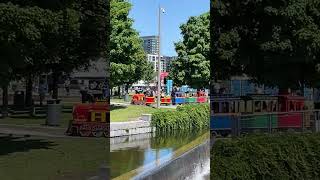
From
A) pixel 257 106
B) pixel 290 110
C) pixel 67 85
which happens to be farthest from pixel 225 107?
pixel 67 85

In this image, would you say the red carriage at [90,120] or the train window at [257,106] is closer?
the red carriage at [90,120]

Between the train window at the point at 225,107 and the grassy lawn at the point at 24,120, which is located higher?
the train window at the point at 225,107

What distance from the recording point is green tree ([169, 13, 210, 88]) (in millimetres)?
5621

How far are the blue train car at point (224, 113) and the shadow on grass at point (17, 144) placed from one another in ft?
7.26

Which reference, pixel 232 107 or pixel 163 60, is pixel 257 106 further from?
pixel 163 60

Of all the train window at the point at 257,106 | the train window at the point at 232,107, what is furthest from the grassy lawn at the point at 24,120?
the train window at the point at 257,106

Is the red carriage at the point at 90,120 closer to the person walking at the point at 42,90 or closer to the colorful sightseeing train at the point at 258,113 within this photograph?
the person walking at the point at 42,90

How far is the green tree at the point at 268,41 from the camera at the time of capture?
7.02m

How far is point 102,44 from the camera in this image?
6156 mm

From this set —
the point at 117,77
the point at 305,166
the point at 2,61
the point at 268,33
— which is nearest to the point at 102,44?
the point at 117,77

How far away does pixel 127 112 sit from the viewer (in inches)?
219

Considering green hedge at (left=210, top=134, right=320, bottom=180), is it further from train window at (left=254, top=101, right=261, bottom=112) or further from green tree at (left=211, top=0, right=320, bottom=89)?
green tree at (left=211, top=0, right=320, bottom=89)

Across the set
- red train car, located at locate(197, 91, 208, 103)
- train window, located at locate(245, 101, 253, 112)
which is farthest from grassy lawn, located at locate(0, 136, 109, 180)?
train window, located at locate(245, 101, 253, 112)

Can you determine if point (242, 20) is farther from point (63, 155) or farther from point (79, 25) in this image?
point (63, 155)
